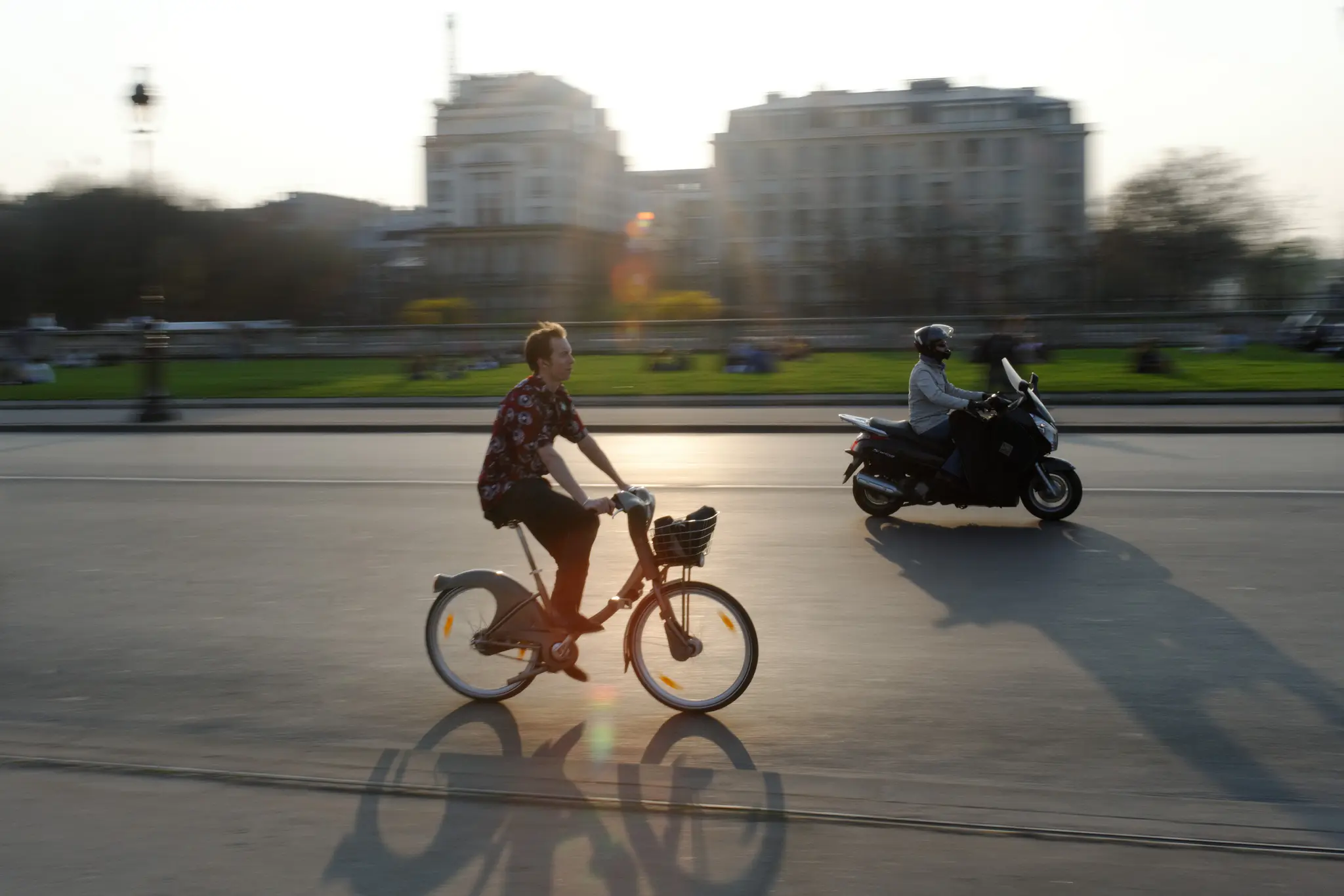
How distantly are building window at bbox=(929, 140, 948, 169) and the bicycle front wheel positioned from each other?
108 metres

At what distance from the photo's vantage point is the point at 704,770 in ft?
17.1

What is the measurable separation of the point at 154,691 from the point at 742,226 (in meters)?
106

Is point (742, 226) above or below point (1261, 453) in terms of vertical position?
above

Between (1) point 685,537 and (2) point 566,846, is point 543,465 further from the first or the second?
(2) point 566,846

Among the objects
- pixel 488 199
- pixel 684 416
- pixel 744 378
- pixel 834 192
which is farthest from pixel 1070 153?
pixel 684 416

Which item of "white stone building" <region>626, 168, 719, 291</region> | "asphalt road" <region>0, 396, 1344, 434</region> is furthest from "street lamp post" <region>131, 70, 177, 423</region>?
"white stone building" <region>626, 168, 719, 291</region>

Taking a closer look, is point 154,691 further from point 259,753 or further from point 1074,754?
point 1074,754

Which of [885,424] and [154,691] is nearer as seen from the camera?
[154,691]

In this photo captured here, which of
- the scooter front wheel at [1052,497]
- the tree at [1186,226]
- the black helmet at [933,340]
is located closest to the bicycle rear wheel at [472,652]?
the black helmet at [933,340]

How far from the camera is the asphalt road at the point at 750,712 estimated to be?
428 cm

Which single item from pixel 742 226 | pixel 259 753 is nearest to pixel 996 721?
pixel 259 753

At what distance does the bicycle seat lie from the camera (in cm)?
1133

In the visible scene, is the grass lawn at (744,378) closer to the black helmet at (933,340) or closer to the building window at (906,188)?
the black helmet at (933,340)

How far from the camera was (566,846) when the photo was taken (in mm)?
4406
